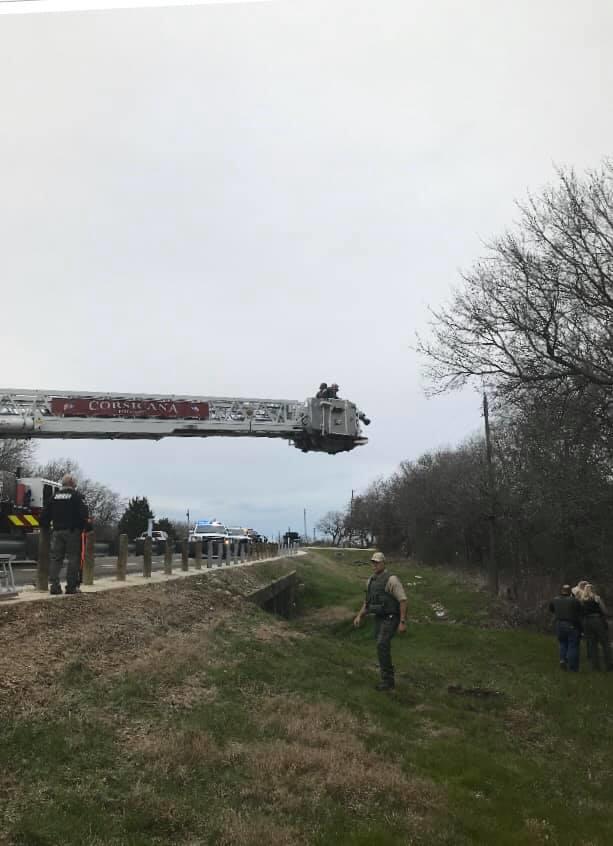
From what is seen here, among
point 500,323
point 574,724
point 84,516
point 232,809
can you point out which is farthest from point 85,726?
point 500,323

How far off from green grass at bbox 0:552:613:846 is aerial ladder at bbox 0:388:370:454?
860 cm

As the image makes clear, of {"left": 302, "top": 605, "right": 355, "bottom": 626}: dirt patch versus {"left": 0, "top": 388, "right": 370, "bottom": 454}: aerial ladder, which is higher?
{"left": 0, "top": 388, "right": 370, "bottom": 454}: aerial ladder

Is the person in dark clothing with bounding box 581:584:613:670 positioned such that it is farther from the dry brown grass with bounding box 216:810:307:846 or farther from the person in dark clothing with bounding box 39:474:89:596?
the dry brown grass with bounding box 216:810:307:846

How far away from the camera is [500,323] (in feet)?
50.0

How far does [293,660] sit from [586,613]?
250 inches

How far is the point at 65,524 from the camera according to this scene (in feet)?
31.6

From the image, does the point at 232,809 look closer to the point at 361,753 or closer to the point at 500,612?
the point at 361,753

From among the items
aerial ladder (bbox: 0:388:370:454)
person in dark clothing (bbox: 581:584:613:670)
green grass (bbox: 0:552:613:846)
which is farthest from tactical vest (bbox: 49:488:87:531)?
person in dark clothing (bbox: 581:584:613:670)

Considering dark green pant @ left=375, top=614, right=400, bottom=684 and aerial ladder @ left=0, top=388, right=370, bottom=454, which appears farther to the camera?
aerial ladder @ left=0, top=388, right=370, bottom=454

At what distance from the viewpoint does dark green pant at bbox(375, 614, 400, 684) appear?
9469mm

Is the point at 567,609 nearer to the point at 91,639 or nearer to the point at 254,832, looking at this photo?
the point at 91,639

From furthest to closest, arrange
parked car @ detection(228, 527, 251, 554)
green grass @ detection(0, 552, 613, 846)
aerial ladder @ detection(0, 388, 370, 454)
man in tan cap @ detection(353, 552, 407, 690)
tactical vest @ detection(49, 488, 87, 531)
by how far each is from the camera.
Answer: parked car @ detection(228, 527, 251, 554) < aerial ladder @ detection(0, 388, 370, 454) < tactical vest @ detection(49, 488, 87, 531) < man in tan cap @ detection(353, 552, 407, 690) < green grass @ detection(0, 552, 613, 846)

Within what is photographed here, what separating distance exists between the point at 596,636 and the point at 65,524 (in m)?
9.98

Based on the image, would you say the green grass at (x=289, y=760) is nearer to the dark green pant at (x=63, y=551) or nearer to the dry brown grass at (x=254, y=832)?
the dry brown grass at (x=254, y=832)
